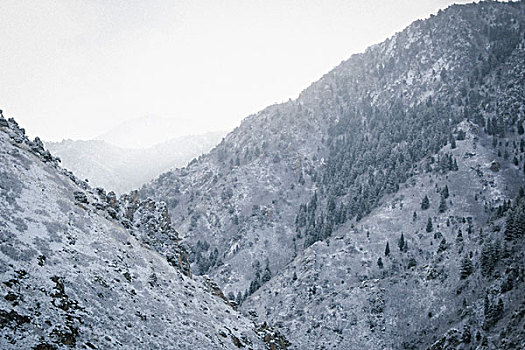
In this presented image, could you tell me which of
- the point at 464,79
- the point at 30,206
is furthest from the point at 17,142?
the point at 464,79

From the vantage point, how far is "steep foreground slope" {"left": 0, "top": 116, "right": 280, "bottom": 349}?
28797 millimetres

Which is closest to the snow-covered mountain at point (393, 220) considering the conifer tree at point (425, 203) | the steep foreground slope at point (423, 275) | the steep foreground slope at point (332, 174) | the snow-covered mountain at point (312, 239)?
the steep foreground slope at point (423, 275)

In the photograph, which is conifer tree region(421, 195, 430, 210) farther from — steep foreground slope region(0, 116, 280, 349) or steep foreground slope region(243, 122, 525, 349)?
steep foreground slope region(0, 116, 280, 349)

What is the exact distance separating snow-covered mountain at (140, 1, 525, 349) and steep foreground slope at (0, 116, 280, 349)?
117ft

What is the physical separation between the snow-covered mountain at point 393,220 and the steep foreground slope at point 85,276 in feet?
117

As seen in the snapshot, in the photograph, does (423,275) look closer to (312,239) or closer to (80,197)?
(312,239)

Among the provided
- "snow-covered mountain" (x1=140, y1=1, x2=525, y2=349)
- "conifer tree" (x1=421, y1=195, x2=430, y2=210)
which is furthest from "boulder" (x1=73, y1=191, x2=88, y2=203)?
"conifer tree" (x1=421, y1=195, x2=430, y2=210)

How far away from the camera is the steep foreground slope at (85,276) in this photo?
94.5 feet

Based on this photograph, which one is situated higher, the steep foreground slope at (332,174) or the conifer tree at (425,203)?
the steep foreground slope at (332,174)

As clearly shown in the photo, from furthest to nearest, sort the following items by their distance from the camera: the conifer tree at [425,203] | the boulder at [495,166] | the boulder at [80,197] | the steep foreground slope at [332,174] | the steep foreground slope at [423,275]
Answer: the steep foreground slope at [332,174] → the boulder at [495,166] → the conifer tree at [425,203] → the steep foreground slope at [423,275] → the boulder at [80,197]

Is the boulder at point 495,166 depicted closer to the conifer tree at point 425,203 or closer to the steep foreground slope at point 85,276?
the conifer tree at point 425,203

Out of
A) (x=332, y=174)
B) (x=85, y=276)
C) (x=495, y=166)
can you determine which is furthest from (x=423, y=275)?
(x=332, y=174)

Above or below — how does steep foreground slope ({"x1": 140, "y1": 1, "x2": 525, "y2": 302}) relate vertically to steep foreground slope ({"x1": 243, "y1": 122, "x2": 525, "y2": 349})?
above

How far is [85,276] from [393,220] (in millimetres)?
100737
